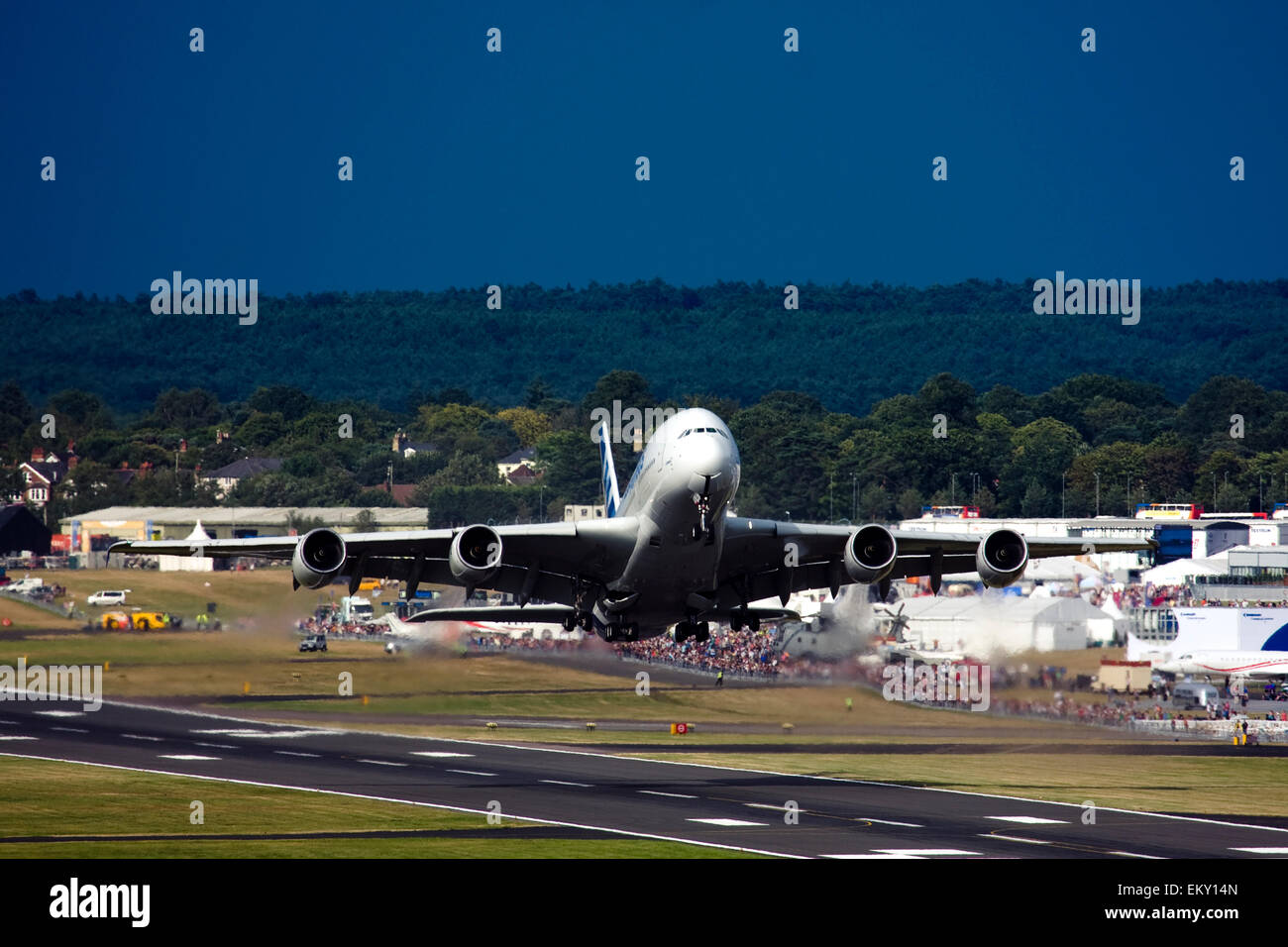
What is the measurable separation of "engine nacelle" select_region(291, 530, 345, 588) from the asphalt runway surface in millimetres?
6903

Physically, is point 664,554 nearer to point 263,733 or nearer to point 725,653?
point 263,733

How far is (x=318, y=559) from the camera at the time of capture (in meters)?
43.4

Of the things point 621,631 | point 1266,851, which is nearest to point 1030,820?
point 1266,851

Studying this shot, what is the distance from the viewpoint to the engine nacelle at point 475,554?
138 feet

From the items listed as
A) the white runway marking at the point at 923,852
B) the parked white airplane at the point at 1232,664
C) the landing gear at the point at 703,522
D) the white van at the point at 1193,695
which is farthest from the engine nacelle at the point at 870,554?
the parked white airplane at the point at 1232,664

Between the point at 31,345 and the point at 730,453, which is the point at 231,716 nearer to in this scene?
the point at 730,453

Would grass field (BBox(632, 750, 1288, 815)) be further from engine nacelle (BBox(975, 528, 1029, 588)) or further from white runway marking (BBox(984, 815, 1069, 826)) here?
engine nacelle (BBox(975, 528, 1029, 588))

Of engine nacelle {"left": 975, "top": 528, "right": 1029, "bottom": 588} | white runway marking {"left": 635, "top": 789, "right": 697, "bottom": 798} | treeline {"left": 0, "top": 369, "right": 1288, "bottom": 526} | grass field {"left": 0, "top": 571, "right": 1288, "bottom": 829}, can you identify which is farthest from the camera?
treeline {"left": 0, "top": 369, "right": 1288, "bottom": 526}

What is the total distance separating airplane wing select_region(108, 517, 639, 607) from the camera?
44531mm

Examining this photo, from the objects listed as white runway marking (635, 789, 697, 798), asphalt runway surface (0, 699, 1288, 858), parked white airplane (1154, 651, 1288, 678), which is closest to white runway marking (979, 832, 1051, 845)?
asphalt runway surface (0, 699, 1288, 858)

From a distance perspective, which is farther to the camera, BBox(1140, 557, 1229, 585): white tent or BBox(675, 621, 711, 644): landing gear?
BBox(1140, 557, 1229, 585): white tent
